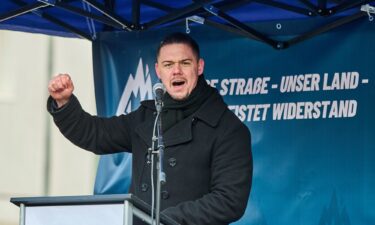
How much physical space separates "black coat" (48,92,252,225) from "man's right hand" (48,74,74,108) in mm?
81

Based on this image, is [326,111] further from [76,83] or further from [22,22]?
[76,83]

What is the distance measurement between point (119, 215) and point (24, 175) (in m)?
12.4

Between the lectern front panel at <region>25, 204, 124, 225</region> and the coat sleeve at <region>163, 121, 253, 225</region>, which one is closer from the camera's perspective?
the lectern front panel at <region>25, 204, 124, 225</region>

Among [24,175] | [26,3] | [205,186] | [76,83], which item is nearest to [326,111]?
[205,186]

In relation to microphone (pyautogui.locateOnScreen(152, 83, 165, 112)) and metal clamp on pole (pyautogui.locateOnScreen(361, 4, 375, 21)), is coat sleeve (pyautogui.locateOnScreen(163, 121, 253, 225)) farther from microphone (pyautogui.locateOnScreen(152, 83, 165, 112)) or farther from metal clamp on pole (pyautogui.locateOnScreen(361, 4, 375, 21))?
metal clamp on pole (pyautogui.locateOnScreen(361, 4, 375, 21))

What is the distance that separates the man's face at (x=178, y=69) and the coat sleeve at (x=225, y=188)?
335mm

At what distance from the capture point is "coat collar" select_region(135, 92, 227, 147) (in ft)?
20.2

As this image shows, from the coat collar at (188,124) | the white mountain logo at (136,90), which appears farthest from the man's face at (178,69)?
the white mountain logo at (136,90)

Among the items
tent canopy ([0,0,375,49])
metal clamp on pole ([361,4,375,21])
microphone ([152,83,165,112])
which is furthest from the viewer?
tent canopy ([0,0,375,49])

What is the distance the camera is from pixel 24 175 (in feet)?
56.3

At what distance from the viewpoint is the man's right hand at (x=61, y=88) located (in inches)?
240

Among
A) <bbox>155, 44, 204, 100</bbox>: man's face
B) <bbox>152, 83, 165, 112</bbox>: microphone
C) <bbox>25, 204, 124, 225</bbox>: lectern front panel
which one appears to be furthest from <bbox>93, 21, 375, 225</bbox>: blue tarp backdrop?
<bbox>25, 204, 124, 225</bbox>: lectern front panel

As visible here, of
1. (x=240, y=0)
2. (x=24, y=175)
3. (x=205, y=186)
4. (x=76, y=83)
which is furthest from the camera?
(x=24, y=175)

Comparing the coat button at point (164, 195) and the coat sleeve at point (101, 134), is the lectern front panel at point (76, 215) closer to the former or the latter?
the coat button at point (164, 195)
